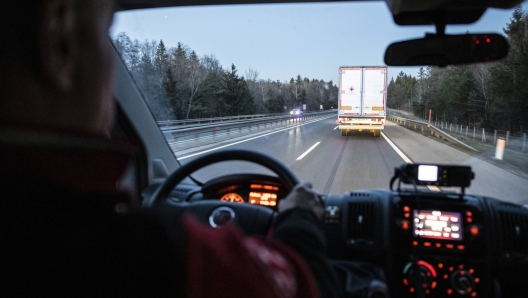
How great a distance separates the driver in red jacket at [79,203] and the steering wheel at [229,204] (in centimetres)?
144

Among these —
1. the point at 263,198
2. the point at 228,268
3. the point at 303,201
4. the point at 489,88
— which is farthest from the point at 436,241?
the point at 228,268

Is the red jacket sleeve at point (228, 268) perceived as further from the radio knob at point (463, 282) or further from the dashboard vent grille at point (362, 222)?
the radio knob at point (463, 282)

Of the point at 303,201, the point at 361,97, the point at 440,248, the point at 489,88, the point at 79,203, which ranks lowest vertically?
the point at 440,248

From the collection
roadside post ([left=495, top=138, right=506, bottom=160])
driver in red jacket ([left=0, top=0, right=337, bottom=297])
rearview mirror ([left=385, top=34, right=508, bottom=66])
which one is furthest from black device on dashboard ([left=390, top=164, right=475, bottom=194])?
driver in red jacket ([left=0, top=0, right=337, bottom=297])

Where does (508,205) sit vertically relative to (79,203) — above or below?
below

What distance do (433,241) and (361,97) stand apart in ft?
74.4

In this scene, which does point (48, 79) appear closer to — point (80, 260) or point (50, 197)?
point (50, 197)

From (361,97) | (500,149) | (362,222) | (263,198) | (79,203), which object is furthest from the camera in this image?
(361,97)

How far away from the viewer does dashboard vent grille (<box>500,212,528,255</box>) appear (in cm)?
310

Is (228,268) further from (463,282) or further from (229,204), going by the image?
(463,282)

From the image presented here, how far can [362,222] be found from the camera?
3295 mm

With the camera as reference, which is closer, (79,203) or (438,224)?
(79,203)

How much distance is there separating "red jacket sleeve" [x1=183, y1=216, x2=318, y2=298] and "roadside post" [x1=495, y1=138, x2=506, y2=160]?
4.13m

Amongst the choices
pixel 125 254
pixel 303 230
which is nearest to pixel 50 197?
pixel 125 254
